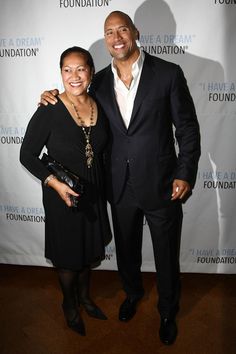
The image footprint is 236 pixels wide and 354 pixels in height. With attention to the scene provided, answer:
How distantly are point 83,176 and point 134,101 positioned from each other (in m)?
0.51

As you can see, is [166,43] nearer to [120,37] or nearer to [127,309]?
[120,37]

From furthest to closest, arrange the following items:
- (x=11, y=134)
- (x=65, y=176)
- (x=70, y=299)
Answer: (x=11, y=134)
(x=70, y=299)
(x=65, y=176)

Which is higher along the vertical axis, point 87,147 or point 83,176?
point 87,147

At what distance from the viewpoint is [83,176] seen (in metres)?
1.97

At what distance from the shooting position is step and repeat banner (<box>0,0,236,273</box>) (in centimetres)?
246

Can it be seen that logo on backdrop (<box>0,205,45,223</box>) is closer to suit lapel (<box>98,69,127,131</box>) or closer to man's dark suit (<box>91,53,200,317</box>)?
man's dark suit (<box>91,53,200,317</box>)

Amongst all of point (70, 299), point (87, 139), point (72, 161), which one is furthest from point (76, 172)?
point (70, 299)

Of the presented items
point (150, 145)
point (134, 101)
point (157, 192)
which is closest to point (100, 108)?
point (134, 101)

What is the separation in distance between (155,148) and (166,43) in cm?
94

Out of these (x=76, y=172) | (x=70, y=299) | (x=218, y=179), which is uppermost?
(x=76, y=172)

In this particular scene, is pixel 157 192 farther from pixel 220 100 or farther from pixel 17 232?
pixel 17 232

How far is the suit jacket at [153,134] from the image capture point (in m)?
1.96

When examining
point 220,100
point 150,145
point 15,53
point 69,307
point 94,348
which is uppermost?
point 15,53

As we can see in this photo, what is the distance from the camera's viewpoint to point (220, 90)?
8.45 ft
